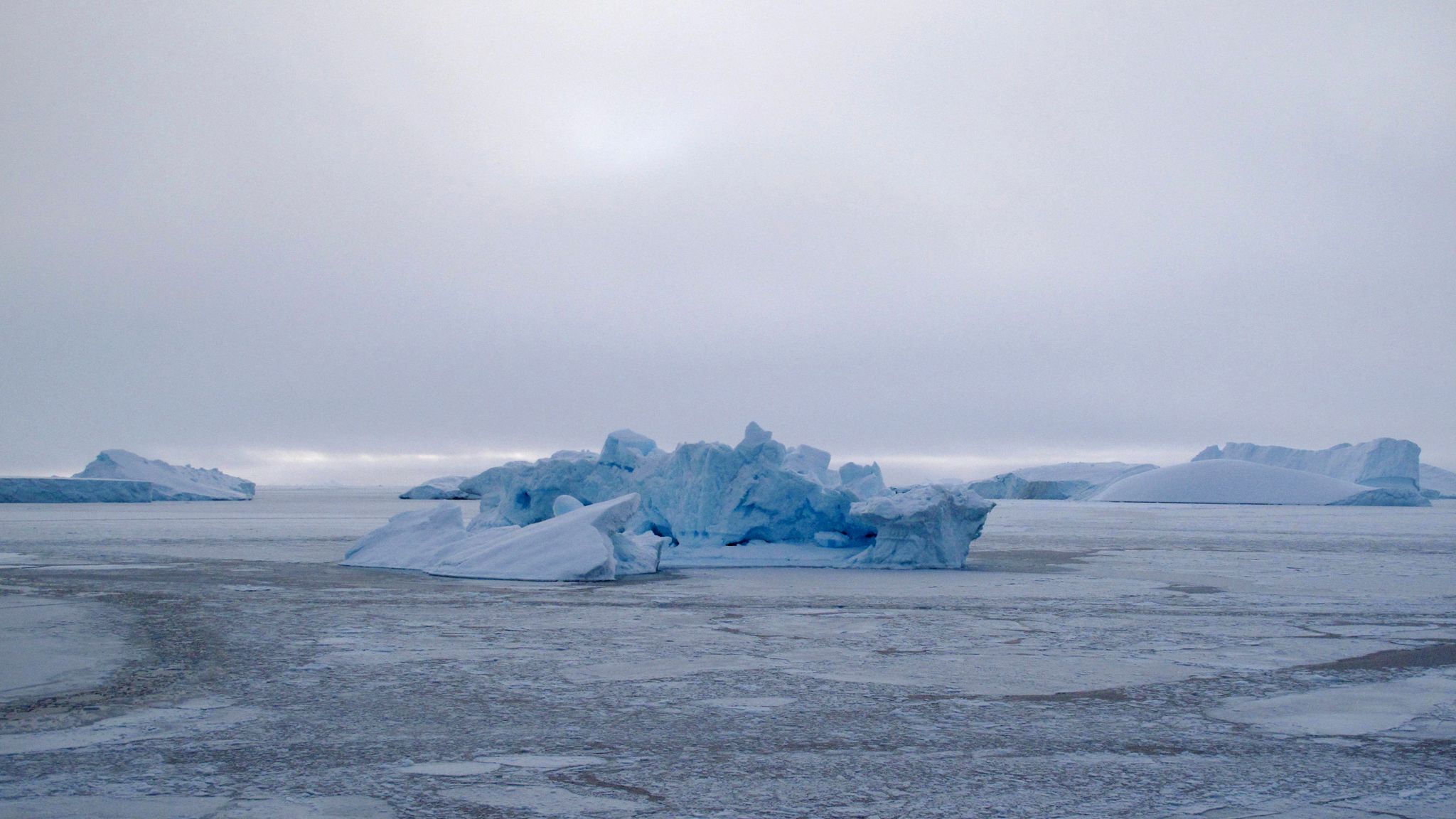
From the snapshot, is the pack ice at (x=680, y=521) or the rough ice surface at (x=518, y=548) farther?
the pack ice at (x=680, y=521)

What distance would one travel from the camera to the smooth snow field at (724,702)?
129 inches

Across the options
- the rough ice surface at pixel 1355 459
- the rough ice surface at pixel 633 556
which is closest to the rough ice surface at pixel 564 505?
the rough ice surface at pixel 633 556

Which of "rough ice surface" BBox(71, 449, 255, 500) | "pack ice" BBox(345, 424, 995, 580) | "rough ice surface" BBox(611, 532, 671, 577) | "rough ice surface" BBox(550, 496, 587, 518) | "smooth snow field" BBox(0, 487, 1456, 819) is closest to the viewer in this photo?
"smooth snow field" BBox(0, 487, 1456, 819)

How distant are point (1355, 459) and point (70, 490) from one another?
69687 millimetres

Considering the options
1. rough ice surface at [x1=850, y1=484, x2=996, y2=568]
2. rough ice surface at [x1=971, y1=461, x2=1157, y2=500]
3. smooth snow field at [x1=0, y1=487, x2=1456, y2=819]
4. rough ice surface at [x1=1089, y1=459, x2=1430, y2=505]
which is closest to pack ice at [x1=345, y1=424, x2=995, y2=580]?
rough ice surface at [x1=850, y1=484, x2=996, y2=568]

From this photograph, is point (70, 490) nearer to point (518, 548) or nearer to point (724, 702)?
point (518, 548)

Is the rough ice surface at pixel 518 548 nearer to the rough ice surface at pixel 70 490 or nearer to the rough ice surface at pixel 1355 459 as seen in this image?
the rough ice surface at pixel 70 490

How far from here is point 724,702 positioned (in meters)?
4.80

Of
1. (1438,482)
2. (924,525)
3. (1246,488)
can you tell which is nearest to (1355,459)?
(1246,488)

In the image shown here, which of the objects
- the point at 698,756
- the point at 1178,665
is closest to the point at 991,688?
the point at 1178,665

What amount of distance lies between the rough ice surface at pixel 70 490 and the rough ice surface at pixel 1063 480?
50.2 metres

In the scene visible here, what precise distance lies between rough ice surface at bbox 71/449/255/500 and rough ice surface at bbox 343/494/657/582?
153 ft

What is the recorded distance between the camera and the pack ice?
12820 mm

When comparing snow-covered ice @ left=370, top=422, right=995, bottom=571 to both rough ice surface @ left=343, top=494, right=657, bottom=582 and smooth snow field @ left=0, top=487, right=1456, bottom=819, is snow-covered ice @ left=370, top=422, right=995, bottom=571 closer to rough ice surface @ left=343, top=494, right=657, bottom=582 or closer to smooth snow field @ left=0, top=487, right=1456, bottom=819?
rough ice surface @ left=343, top=494, right=657, bottom=582
